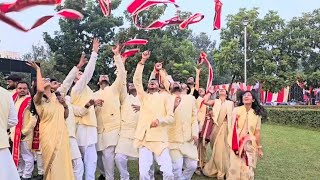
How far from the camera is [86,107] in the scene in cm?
668

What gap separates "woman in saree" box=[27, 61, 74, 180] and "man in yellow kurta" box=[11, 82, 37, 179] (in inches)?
42.8

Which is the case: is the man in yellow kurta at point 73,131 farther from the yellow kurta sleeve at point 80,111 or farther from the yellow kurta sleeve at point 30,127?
the yellow kurta sleeve at point 30,127

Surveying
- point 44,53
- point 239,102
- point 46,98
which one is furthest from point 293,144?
point 44,53

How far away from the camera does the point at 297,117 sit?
22016mm

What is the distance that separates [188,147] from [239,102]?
Answer: 1.06m

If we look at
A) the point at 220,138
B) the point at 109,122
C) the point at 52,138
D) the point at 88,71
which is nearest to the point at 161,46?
the point at 220,138

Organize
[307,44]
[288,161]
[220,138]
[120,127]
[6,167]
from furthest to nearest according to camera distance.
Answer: [307,44]
[288,161]
[220,138]
[120,127]
[6,167]

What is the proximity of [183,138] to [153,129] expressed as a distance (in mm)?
740

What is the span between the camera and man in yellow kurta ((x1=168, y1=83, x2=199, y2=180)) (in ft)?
22.9

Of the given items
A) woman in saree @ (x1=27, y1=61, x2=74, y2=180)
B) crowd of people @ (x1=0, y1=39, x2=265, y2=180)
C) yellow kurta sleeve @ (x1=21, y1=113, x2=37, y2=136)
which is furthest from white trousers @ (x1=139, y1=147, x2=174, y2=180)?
yellow kurta sleeve @ (x1=21, y1=113, x2=37, y2=136)

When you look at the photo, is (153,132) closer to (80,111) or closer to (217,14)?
(80,111)

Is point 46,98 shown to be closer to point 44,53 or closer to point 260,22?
point 260,22

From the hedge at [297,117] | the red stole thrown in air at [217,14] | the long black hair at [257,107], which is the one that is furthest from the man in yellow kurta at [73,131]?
the hedge at [297,117]

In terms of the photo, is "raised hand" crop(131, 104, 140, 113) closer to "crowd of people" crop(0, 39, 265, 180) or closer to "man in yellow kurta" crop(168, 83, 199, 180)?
"crowd of people" crop(0, 39, 265, 180)
